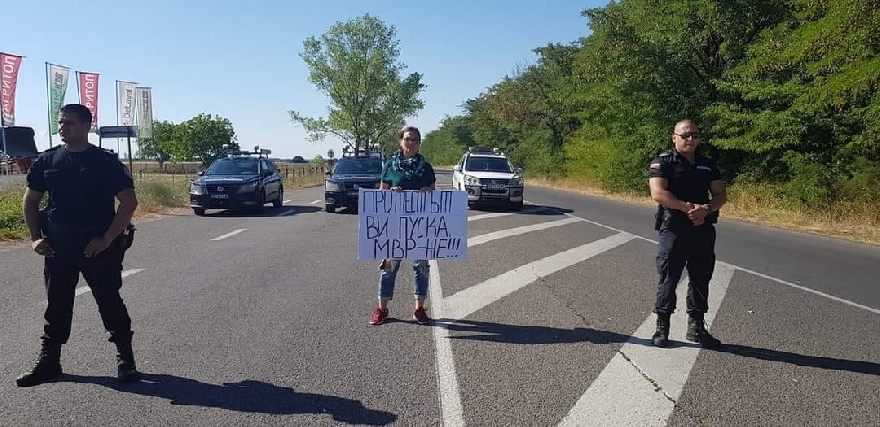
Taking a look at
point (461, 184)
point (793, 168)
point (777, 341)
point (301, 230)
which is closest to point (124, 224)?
point (777, 341)

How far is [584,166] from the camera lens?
38875mm

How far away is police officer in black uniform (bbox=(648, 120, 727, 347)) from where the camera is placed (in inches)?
195

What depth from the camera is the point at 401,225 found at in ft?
18.9

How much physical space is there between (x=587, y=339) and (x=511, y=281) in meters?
2.55

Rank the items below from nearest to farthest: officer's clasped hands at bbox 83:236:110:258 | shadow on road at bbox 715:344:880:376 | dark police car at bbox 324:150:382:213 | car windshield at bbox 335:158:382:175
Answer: officer's clasped hands at bbox 83:236:110:258, shadow on road at bbox 715:344:880:376, dark police car at bbox 324:150:382:213, car windshield at bbox 335:158:382:175

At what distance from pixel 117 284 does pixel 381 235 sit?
2242 mm

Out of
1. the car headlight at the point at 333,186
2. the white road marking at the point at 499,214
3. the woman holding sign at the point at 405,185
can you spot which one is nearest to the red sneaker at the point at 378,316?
the woman holding sign at the point at 405,185

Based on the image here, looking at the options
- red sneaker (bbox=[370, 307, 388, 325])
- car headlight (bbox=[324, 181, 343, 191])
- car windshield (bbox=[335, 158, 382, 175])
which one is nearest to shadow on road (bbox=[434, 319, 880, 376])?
red sneaker (bbox=[370, 307, 388, 325])

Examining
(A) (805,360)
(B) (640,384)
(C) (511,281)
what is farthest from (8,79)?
(A) (805,360)

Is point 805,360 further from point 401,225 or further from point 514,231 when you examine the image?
point 514,231

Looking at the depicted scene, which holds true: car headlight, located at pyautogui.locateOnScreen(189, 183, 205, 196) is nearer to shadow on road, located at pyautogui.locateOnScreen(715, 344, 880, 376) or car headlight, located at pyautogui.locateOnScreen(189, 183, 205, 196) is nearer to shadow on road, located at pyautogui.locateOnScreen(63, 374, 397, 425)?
shadow on road, located at pyautogui.locateOnScreen(63, 374, 397, 425)

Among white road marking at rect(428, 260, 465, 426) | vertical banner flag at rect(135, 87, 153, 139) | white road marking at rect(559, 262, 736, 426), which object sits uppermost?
vertical banner flag at rect(135, 87, 153, 139)

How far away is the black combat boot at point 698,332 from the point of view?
16.6 ft

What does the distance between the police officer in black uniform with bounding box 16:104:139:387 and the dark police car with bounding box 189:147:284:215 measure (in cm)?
1345
